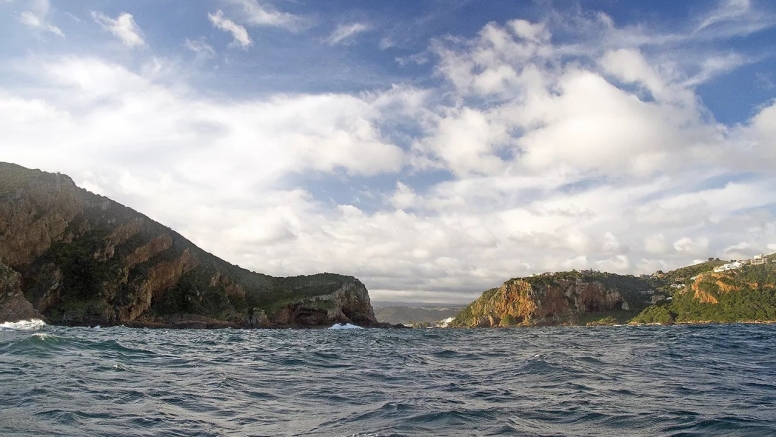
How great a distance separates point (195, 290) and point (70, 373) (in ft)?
537

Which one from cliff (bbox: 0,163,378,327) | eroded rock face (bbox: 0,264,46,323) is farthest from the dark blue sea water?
cliff (bbox: 0,163,378,327)

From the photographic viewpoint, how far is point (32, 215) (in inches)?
5315

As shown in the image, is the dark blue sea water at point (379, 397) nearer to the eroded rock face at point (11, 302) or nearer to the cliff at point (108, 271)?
the eroded rock face at point (11, 302)

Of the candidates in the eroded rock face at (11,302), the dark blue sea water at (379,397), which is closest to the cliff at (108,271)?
the eroded rock face at (11,302)

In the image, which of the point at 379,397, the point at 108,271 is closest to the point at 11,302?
the point at 108,271

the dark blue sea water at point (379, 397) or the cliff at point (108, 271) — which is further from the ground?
the cliff at point (108, 271)

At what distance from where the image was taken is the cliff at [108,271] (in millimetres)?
127125

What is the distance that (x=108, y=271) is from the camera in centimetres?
14662

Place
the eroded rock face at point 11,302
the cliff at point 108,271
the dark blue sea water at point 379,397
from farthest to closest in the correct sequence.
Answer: the cliff at point 108,271, the eroded rock face at point 11,302, the dark blue sea water at point 379,397

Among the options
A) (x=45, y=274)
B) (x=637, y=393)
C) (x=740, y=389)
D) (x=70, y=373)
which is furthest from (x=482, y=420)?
(x=45, y=274)

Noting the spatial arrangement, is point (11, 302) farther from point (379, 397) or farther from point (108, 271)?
point (379, 397)

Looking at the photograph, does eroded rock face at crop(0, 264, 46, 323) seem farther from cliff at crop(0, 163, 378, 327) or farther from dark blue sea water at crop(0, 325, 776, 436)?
dark blue sea water at crop(0, 325, 776, 436)

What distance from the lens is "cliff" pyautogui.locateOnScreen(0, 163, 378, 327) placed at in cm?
12712

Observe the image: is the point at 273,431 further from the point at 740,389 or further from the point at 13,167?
Result: the point at 13,167
